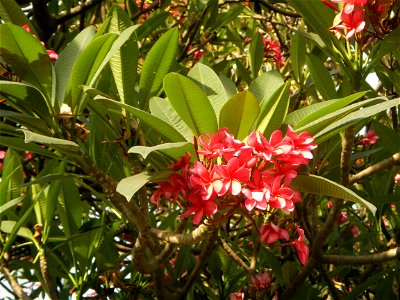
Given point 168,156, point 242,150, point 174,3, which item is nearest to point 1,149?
point 174,3

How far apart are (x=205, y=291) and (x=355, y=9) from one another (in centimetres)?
99

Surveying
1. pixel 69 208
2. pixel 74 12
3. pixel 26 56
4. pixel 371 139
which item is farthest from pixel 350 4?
pixel 74 12

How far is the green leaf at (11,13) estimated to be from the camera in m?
1.26

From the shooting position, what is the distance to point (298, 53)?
5.39 ft

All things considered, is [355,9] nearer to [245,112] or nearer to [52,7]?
[245,112]

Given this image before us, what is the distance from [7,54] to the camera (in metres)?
1.08

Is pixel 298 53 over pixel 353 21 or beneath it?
beneath

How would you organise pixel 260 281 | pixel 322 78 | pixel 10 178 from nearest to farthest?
pixel 322 78 → pixel 10 178 → pixel 260 281

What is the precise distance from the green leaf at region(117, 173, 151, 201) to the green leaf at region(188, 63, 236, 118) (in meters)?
0.22

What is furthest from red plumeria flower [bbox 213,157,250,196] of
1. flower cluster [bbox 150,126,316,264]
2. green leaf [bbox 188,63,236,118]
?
green leaf [bbox 188,63,236,118]

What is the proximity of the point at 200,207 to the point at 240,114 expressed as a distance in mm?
170

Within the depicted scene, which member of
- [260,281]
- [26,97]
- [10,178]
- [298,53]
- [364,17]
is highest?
[364,17]

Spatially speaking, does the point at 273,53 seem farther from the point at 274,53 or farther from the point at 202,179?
the point at 202,179

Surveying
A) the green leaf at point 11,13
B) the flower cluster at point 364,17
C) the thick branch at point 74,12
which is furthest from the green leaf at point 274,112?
the thick branch at point 74,12
